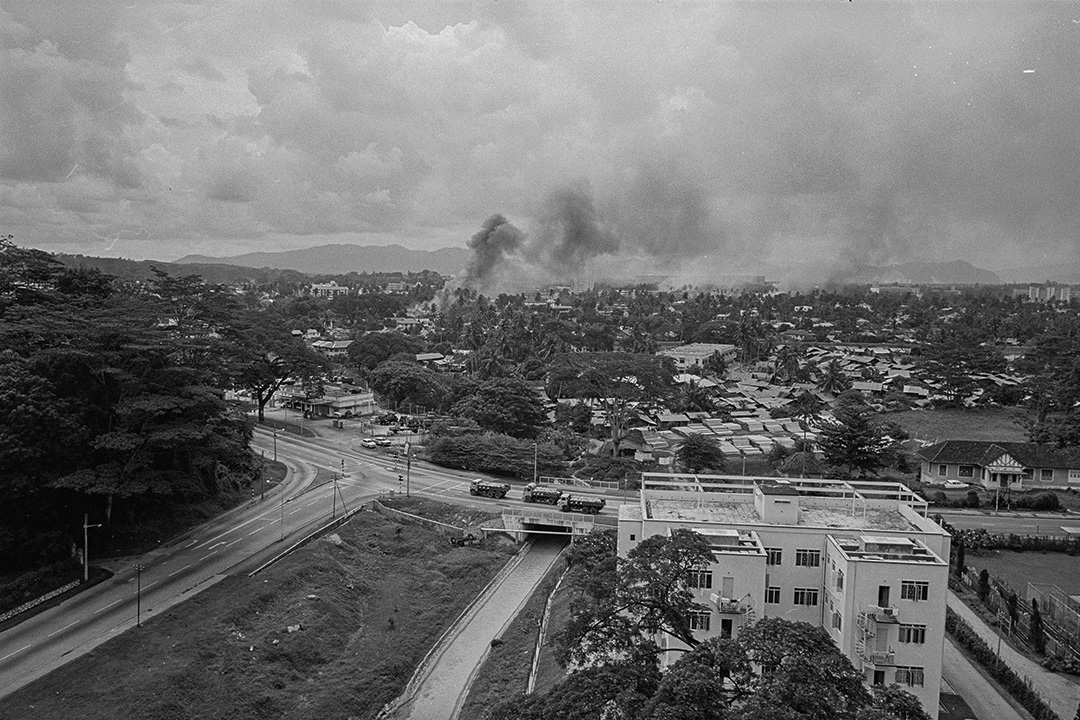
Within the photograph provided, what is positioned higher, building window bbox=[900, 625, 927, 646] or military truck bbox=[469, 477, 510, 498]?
building window bbox=[900, 625, 927, 646]

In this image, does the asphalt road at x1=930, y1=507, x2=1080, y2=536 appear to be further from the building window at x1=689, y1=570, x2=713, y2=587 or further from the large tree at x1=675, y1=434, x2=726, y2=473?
the building window at x1=689, y1=570, x2=713, y2=587

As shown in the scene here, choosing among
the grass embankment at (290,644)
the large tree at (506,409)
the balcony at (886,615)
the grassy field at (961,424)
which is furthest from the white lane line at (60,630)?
the grassy field at (961,424)

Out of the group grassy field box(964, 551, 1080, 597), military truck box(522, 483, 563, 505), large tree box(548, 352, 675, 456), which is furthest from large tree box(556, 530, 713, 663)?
large tree box(548, 352, 675, 456)

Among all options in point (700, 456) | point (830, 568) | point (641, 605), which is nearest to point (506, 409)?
point (700, 456)

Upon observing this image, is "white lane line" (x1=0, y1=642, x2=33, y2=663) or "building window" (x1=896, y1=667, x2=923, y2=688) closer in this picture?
"building window" (x1=896, y1=667, x2=923, y2=688)

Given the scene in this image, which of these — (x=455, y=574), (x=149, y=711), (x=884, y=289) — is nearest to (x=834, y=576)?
(x=455, y=574)

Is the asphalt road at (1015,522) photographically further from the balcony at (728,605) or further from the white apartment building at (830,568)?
the balcony at (728,605)
